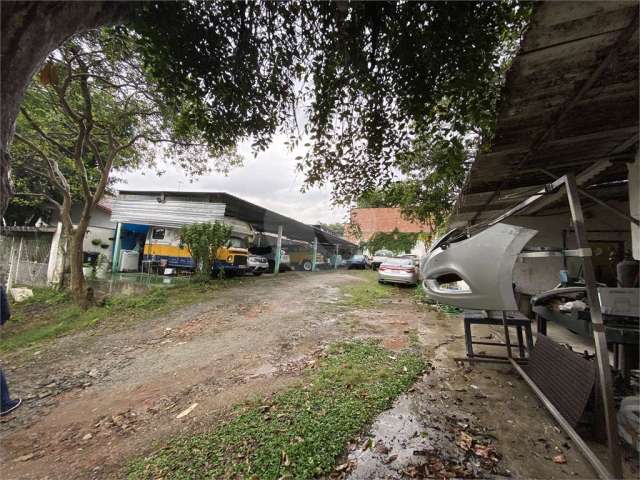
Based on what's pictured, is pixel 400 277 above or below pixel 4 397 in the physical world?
above

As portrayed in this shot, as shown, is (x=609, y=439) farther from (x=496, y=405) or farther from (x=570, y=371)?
(x=496, y=405)

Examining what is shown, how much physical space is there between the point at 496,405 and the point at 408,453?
1396 millimetres

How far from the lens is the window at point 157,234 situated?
11820 millimetres

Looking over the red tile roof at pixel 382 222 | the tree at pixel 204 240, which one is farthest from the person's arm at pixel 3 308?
the red tile roof at pixel 382 222

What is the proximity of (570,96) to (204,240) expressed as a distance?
10188mm

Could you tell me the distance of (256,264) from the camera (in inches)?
516

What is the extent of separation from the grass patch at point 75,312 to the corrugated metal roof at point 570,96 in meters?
7.97

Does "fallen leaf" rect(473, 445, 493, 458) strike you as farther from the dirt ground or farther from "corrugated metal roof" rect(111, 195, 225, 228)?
"corrugated metal roof" rect(111, 195, 225, 228)

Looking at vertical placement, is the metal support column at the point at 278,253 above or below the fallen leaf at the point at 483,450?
above

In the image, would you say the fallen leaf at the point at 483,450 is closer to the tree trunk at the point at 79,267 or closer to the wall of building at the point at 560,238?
the wall of building at the point at 560,238

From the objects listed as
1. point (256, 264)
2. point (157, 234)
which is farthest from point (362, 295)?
point (157, 234)

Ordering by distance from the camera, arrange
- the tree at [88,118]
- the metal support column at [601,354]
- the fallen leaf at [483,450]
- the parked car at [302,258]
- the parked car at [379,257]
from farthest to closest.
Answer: the parked car at [379,257] → the parked car at [302,258] → the tree at [88,118] → the fallen leaf at [483,450] → the metal support column at [601,354]

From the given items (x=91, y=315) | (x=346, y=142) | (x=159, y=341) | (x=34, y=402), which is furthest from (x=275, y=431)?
(x=91, y=315)

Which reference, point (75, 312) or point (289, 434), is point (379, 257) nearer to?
point (75, 312)
